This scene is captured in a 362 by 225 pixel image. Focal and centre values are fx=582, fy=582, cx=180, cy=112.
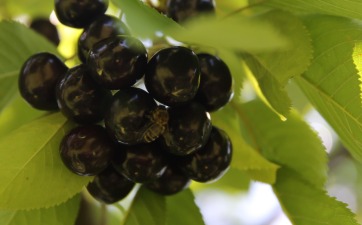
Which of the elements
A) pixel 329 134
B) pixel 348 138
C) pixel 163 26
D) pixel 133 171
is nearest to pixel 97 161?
pixel 133 171

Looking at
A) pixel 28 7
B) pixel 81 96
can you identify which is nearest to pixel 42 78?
pixel 81 96

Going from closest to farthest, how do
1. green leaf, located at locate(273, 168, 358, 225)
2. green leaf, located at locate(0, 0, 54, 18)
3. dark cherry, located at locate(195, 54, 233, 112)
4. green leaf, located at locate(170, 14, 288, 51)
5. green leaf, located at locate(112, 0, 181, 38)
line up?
green leaf, located at locate(170, 14, 288, 51)
green leaf, located at locate(112, 0, 181, 38)
dark cherry, located at locate(195, 54, 233, 112)
green leaf, located at locate(273, 168, 358, 225)
green leaf, located at locate(0, 0, 54, 18)

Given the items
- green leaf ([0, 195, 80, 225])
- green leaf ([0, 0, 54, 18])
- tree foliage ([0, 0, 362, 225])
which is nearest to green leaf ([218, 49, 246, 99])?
tree foliage ([0, 0, 362, 225])

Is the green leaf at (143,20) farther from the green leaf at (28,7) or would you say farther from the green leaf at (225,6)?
the green leaf at (28,7)

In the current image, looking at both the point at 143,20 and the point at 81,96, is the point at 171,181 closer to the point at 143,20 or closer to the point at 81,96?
the point at 81,96

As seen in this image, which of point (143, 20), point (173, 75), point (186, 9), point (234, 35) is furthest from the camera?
point (186, 9)

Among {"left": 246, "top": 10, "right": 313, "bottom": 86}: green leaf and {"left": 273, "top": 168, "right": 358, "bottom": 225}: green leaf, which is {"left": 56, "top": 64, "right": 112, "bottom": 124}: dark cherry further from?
{"left": 273, "top": 168, "right": 358, "bottom": 225}: green leaf

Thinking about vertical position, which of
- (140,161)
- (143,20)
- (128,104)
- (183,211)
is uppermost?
(143,20)

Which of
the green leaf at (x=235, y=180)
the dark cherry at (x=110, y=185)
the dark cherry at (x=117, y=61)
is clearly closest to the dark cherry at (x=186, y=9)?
the dark cherry at (x=117, y=61)
